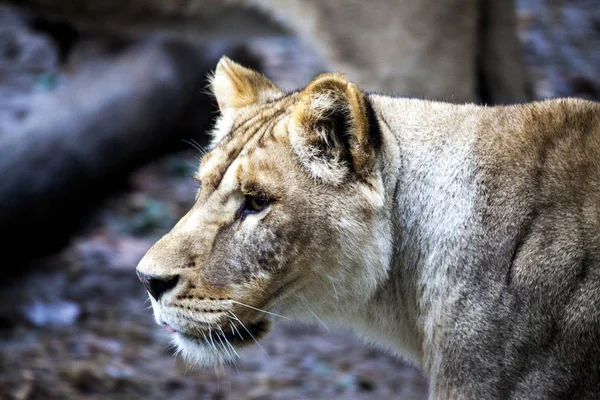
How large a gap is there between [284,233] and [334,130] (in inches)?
17.3

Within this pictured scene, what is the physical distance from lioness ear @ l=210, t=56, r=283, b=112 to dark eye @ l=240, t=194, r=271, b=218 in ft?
2.49

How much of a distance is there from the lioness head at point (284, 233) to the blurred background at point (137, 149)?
1.65 metres

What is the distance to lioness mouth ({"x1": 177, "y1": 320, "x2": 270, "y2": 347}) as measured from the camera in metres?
3.17

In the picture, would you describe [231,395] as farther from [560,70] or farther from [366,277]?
[560,70]

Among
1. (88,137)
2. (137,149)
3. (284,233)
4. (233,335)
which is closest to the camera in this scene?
(284,233)

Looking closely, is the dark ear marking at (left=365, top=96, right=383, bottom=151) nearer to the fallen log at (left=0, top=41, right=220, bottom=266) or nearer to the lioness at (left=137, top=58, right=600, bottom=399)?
the lioness at (left=137, top=58, right=600, bottom=399)

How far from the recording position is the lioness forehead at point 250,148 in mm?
3154

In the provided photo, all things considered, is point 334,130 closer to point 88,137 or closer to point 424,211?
point 424,211

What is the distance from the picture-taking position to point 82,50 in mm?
8758

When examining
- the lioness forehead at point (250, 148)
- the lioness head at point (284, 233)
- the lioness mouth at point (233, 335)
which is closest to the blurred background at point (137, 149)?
the lioness forehead at point (250, 148)

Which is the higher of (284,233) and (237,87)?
(237,87)

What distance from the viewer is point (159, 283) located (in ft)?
10.2

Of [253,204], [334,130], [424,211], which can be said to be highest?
[334,130]

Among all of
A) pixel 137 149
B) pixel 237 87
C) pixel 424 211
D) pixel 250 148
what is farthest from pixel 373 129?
pixel 137 149
